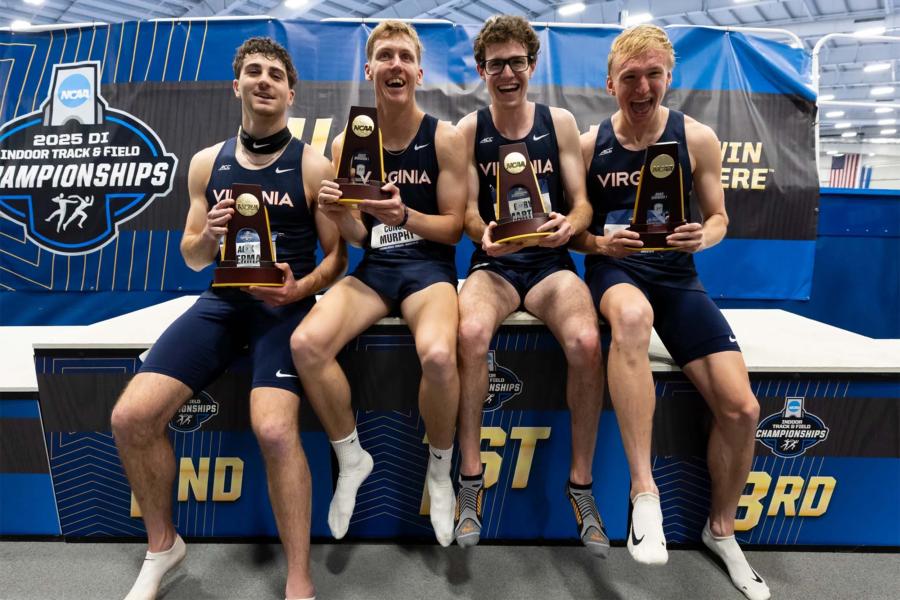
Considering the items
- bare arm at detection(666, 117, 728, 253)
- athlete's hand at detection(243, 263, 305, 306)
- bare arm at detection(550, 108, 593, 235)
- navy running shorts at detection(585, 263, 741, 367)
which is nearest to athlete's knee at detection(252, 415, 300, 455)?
athlete's hand at detection(243, 263, 305, 306)

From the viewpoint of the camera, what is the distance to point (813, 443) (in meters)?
1.90

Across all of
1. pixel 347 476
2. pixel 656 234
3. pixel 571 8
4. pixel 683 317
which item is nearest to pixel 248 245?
pixel 347 476

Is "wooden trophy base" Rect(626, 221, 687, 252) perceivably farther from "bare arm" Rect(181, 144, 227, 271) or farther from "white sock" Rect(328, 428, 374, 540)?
"bare arm" Rect(181, 144, 227, 271)

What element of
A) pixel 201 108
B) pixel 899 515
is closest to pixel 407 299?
pixel 899 515

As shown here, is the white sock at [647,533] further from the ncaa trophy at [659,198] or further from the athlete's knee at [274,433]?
the athlete's knee at [274,433]

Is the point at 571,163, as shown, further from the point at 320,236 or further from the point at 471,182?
the point at 320,236

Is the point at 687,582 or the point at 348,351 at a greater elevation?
the point at 348,351

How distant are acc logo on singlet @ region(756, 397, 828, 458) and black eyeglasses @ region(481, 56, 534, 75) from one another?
1572 mm

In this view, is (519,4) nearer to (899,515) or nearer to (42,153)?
(42,153)

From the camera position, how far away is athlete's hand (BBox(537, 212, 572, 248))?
5.81ft

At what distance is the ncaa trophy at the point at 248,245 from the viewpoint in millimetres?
1729

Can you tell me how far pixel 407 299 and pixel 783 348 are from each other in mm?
1504

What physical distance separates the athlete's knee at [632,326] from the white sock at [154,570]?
64.0 inches

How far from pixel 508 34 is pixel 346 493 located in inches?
69.0
